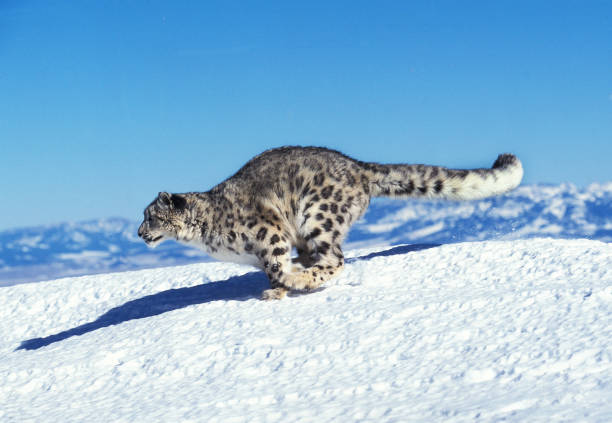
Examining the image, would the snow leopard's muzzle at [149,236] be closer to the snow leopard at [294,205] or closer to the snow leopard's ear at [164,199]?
the snow leopard at [294,205]

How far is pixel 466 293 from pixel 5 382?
14.4 ft

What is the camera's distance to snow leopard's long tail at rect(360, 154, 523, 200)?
7457mm

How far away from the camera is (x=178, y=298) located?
26.0ft

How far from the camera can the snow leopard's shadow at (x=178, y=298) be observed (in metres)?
7.47

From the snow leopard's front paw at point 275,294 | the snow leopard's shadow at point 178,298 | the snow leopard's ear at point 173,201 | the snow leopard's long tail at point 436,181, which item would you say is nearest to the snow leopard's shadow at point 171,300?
the snow leopard's shadow at point 178,298

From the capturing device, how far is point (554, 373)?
163 inches

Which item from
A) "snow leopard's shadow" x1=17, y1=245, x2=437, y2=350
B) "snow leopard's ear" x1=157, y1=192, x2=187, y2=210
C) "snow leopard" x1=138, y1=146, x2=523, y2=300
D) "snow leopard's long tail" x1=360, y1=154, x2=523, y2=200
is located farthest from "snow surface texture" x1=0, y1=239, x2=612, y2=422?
"snow leopard's ear" x1=157, y1=192, x2=187, y2=210

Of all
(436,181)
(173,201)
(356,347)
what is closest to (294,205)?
(173,201)

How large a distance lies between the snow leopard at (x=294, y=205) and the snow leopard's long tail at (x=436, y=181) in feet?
0.04

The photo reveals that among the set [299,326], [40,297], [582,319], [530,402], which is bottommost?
[530,402]

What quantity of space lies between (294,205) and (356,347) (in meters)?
2.29

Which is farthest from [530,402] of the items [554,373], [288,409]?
[288,409]

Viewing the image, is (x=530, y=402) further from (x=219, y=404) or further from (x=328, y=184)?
(x=328, y=184)

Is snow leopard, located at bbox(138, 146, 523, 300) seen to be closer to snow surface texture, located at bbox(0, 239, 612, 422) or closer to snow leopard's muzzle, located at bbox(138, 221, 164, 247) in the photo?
snow leopard's muzzle, located at bbox(138, 221, 164, 247)
